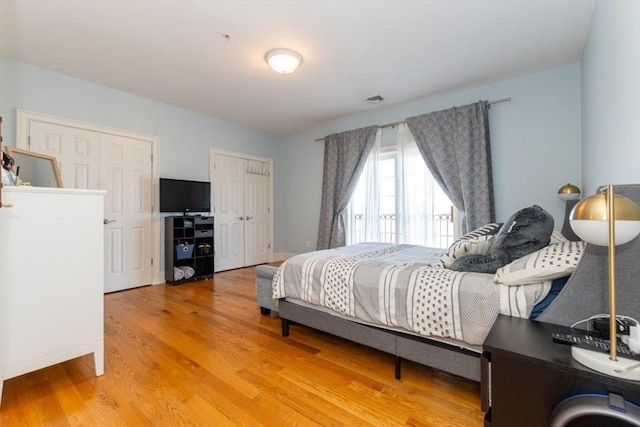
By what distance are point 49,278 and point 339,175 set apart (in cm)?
398

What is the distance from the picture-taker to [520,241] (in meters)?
1.59

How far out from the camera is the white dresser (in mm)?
1472

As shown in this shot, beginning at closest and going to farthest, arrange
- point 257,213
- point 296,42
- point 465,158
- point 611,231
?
point 611,231, point 296,42, point 465,158, point 257,213

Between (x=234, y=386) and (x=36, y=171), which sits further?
(x=36, y=171)

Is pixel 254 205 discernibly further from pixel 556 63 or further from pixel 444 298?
pixel 556 63

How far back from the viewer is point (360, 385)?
1.69 meters

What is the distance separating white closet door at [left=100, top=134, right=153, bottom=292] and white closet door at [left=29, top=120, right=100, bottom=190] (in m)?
0.09

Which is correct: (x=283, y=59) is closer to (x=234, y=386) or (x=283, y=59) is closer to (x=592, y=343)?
(x=234, y=386)

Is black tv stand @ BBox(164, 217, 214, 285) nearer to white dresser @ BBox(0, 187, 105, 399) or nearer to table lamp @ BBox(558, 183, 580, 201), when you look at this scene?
white dresser @ BBox(0, 187, 105, 399)

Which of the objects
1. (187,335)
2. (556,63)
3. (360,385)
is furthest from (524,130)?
(187,335)

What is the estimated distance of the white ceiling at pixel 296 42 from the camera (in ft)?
7.43

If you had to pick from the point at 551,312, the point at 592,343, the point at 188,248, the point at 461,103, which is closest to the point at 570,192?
the point at 461,103

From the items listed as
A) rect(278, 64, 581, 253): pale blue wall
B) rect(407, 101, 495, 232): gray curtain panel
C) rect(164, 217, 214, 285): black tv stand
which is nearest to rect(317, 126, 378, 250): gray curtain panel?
rect(278, 64, 581, 253): pale blue wall

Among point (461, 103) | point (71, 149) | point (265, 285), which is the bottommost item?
point (265, 285)
